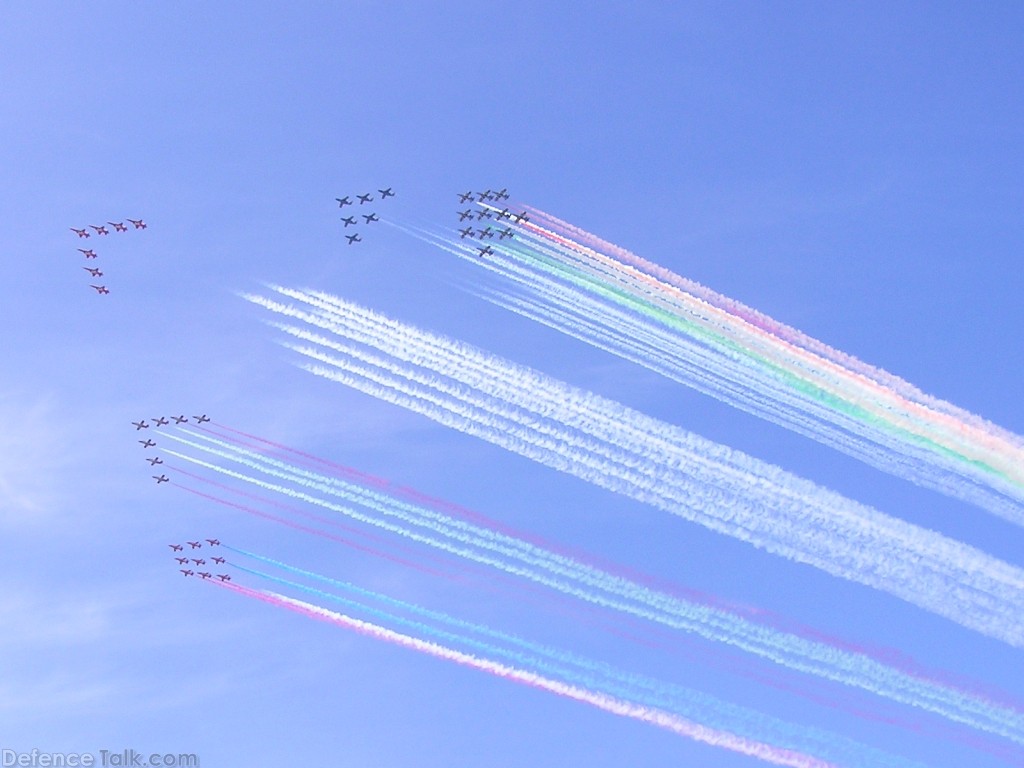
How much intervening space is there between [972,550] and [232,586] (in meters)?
36.6

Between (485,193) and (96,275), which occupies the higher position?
(485,193)

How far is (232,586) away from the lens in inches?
2913

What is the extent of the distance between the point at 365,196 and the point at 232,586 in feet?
77.5

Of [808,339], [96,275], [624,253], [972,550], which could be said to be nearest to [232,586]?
[96,275]

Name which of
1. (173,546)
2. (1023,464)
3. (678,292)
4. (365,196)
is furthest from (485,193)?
(1023,464)

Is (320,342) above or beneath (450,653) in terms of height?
above

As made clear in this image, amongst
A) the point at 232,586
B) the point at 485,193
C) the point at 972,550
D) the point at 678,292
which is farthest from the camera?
the point at 485,193

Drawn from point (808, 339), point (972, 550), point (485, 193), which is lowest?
point (972, 550)

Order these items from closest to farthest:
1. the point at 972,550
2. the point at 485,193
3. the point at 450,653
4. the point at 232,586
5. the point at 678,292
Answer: the point at 972,550
the point at 450,653
the point at 678,292
the point at 232,586
the point at 485,193

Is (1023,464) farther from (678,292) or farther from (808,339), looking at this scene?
(678,292)

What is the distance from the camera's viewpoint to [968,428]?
206 ft

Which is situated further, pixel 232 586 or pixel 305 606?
pixel 232 586

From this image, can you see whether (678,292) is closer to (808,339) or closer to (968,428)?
(808,339)

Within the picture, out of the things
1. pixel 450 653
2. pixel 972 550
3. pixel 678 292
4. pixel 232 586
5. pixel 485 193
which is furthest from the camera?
pixel 485 193
